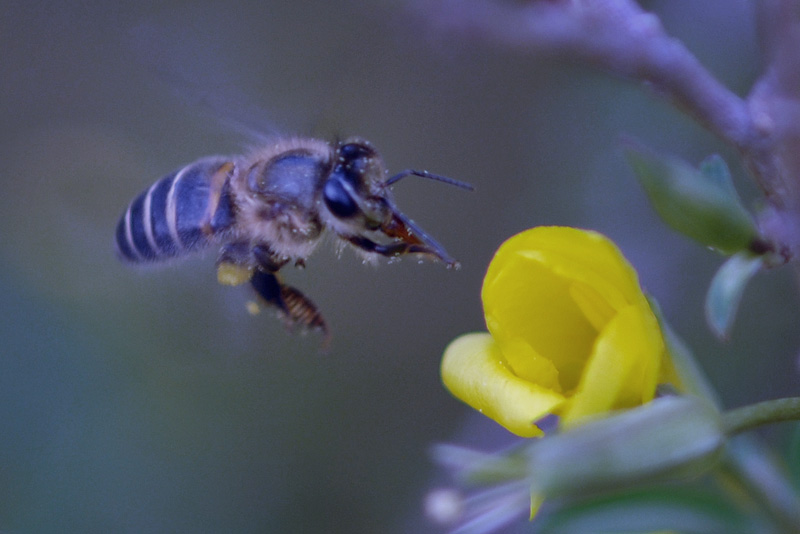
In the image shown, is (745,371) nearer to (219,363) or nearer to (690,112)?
(690,112)

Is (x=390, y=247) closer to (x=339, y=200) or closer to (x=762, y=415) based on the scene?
(x=339, y=200)

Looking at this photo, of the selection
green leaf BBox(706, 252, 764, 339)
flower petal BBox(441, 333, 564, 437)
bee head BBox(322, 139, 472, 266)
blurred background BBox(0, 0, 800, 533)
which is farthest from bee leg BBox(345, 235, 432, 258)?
blurred background BBox(0, 0, 800, 533)

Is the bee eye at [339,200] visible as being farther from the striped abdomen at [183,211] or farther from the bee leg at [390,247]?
the striped abdomen at [183,211]

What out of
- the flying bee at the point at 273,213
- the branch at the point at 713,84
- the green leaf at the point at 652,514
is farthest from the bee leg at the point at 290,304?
the green leaf at the point at 652,514

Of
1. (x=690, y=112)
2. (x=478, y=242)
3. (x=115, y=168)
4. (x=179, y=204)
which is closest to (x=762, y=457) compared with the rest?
(x=690, y=112)

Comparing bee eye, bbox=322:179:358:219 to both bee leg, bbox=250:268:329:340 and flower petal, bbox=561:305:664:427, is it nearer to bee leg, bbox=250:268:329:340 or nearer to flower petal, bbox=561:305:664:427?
bee leg, bbox=250:268:329:340

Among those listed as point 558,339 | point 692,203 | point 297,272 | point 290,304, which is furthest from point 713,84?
point 297,272
